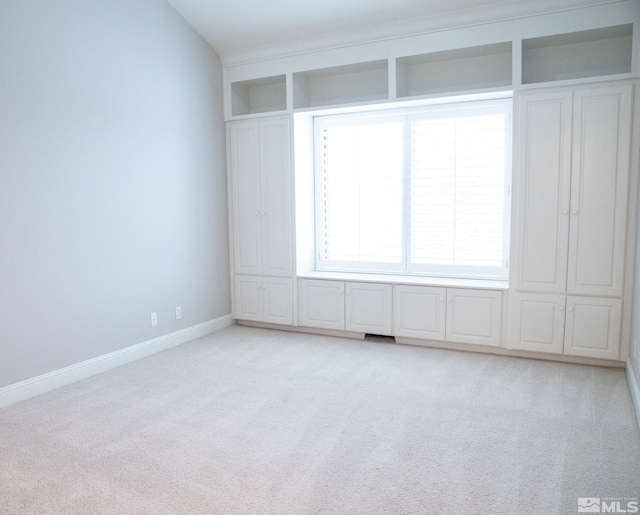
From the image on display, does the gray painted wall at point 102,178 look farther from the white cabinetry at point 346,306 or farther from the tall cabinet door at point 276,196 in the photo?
the white cabinetry at point 346,306

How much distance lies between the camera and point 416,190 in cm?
481

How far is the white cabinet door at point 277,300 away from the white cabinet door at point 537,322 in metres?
2.09

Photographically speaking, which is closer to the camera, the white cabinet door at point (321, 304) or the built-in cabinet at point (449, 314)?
the built-in cabinet at point (449, 314)

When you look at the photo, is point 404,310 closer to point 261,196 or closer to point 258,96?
point 261,196

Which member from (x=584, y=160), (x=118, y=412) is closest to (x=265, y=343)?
(x=118, y=412)

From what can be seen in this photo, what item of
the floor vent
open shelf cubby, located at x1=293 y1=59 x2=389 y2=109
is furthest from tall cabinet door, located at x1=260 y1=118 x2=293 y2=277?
the floor vent

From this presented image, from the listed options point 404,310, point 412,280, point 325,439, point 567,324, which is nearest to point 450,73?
point 412,280

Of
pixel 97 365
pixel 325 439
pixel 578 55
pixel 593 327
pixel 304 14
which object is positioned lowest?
pixel 325 439

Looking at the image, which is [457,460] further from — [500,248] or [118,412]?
[500,248]

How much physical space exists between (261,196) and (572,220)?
282cm

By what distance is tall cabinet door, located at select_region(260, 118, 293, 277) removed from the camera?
503 centimetres

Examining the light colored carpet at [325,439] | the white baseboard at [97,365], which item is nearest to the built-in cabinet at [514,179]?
the light colored carpet at [325,439]

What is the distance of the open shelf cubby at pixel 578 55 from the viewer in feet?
13.0

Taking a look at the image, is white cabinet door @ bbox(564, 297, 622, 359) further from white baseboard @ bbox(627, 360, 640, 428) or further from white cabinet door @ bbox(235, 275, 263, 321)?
white cabinet door @ bbox(235, 275, 263, 321)
